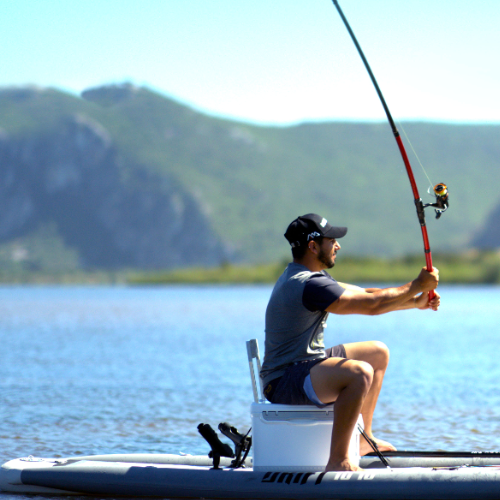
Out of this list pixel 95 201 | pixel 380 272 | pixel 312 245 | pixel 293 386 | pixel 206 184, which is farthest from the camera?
pixel 95 201

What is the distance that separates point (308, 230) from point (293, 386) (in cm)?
92

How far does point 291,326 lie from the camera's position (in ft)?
17.0

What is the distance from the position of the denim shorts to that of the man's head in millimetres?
652

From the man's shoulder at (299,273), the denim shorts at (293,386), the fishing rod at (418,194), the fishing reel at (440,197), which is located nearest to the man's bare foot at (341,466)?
the denim shorts at (293,386)

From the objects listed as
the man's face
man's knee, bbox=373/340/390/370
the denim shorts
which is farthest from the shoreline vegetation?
the denim shorts

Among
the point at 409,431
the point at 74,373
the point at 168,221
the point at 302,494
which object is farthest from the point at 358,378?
A: the point at 168,221

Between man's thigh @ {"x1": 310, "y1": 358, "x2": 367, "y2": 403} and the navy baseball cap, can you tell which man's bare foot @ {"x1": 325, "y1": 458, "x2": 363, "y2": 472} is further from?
the navy baseball cap

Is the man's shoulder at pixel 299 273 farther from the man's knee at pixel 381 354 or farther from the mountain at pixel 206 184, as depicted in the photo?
the mountain at pixel 206 184

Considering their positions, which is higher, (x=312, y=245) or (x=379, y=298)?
(x=312, y=245)

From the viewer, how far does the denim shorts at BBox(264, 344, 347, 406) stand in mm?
5145

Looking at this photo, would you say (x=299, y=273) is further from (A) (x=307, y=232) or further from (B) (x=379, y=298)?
(B) (x=379, y=298)

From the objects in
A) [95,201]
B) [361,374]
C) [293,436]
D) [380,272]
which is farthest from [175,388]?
[95,201]

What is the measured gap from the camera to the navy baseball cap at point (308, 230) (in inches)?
207

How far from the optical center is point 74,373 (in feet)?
45.8
